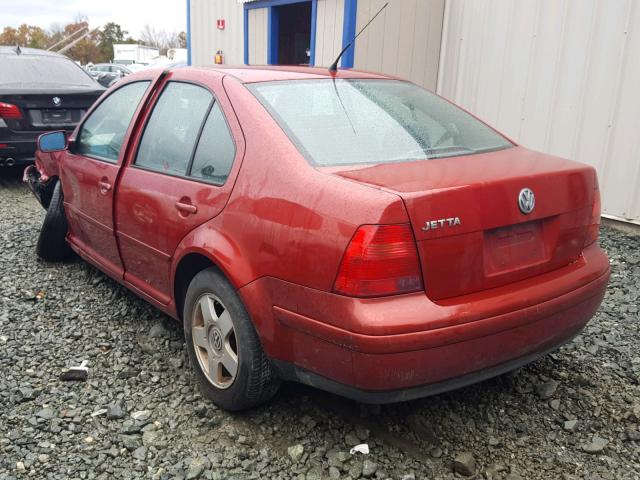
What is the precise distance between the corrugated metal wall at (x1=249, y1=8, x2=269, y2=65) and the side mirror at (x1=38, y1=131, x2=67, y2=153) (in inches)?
205

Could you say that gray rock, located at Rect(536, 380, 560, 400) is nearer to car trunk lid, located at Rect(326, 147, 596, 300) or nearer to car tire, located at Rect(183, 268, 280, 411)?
car trunk lid, located at Rect(326, 147, 596, 300)

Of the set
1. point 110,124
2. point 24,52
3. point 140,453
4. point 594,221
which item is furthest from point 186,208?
point 24,52

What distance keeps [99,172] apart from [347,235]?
217 cm

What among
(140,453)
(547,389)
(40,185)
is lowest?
(140,453)

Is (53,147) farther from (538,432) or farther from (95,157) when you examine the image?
(538,432)

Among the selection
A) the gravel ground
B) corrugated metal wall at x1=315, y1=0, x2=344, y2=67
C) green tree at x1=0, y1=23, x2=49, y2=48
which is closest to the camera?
the gravel ground

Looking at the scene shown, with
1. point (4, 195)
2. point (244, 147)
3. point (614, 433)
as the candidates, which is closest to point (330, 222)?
point (244, 147)

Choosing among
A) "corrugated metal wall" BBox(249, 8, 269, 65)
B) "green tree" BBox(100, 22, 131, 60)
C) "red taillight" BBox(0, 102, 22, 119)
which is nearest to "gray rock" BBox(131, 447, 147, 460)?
"red taillight" BBox(0, 102, 22, 119)

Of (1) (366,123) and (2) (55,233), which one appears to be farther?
(2) (55,233)

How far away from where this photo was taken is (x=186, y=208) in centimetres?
286

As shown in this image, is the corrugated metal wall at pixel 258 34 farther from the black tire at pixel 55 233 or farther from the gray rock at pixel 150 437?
the gray rock at pixel 150 437

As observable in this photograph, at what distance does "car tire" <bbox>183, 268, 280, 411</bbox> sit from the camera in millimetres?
2572

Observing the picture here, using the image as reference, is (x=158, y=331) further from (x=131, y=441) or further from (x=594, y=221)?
(x=594, y=221)

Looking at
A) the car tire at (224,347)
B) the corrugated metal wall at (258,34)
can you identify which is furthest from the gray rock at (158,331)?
the corrugated metal wall at (258,34)
